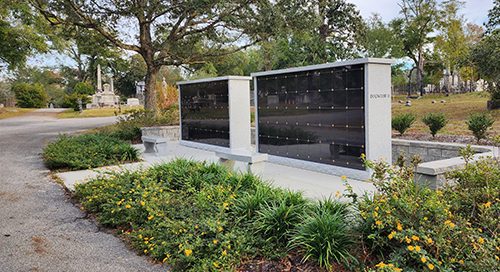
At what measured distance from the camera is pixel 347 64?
6371 millimetres

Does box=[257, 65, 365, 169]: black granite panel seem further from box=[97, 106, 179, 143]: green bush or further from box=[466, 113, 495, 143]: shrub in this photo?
box=[97, 106, 179, 143]: green bush

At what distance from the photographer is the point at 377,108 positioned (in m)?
6.17

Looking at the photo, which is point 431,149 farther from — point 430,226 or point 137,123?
point 137,123

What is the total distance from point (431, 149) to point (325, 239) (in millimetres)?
5019

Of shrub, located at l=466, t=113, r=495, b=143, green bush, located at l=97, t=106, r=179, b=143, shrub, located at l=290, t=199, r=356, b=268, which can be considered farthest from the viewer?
green bush, located at l=97, t=106, r=179, b=143

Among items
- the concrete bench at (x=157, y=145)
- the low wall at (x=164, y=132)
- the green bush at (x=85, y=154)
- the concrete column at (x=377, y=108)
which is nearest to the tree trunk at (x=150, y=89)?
the low wall at (x=164, y=132)

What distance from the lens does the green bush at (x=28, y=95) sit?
37.9 meters

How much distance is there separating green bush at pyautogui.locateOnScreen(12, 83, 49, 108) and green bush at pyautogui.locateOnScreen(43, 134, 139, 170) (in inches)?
1313

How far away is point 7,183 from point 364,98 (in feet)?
21.0

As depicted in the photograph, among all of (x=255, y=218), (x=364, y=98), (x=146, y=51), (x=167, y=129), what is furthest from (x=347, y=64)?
(x=146, y=51)

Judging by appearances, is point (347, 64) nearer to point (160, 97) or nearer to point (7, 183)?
point (7, 183)

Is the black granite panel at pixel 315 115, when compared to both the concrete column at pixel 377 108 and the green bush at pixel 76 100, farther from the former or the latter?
the green bush at pixel 76 100

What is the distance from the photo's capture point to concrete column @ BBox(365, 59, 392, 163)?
19.9 feet

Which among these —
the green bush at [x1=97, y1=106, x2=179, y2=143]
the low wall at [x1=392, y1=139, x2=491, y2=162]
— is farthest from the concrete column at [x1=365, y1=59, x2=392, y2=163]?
the green bush at [x1=97, y1=106, x2=179, y2=143]
